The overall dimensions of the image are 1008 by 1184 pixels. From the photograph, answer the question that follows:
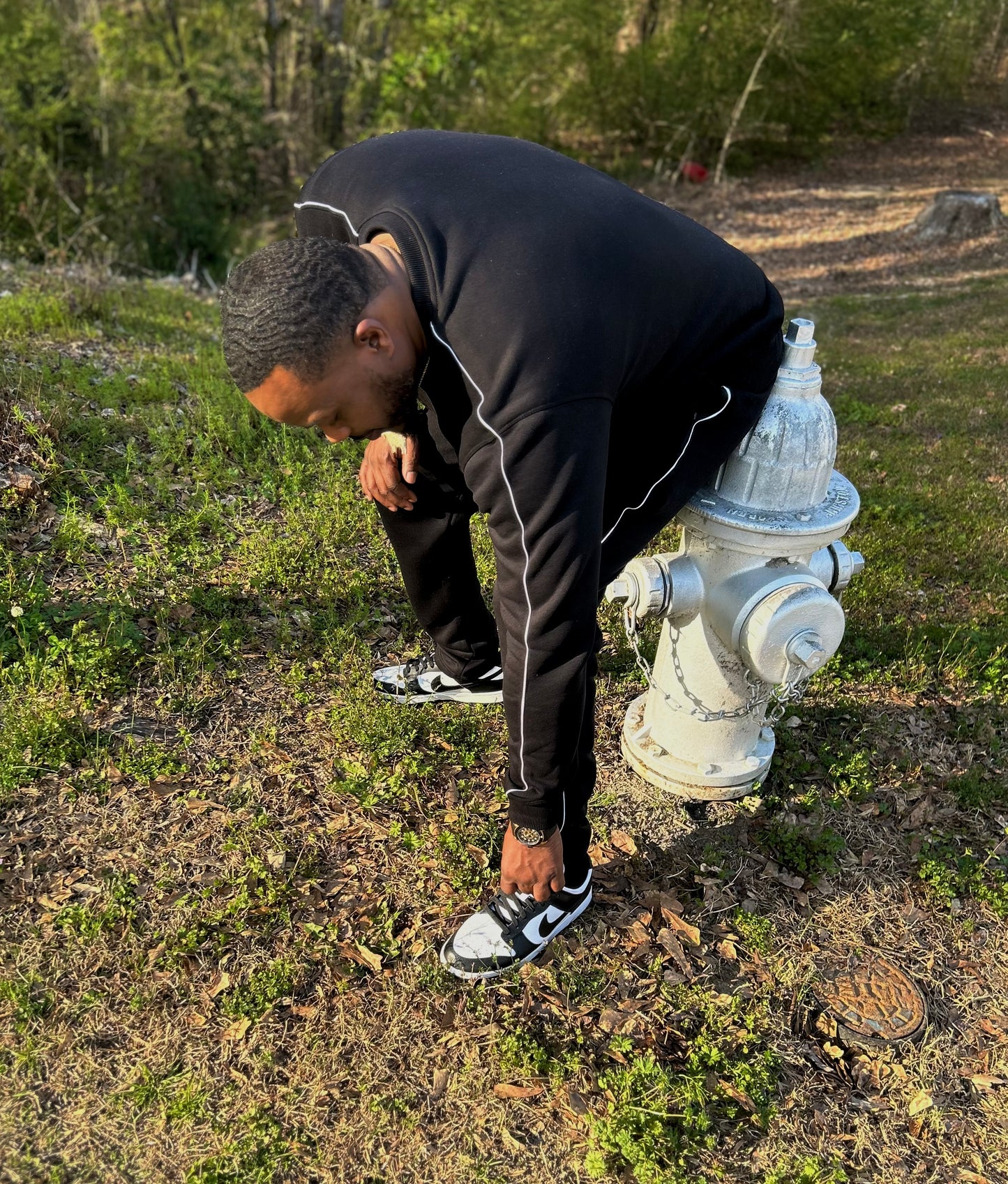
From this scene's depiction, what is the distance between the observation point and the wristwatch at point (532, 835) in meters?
2.24

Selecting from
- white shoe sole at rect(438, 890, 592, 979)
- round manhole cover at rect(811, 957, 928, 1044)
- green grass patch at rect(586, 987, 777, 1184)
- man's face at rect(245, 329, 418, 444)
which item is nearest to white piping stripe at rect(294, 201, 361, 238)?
man's face at rect(245, 329, 418, 444)

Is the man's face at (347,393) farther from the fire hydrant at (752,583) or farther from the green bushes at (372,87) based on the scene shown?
the green bushes at (372,87)

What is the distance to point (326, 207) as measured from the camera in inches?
98.6

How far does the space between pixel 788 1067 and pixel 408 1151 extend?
1.05 m

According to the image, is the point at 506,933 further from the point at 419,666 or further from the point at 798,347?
the point at 798,347

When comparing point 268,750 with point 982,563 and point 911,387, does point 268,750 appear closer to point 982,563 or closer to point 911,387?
point 982,563

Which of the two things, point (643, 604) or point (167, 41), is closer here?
point (643, 604)

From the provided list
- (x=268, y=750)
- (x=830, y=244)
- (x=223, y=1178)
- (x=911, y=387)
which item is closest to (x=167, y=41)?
(x=830, y=244)

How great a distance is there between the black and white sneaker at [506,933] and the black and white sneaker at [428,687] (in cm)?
85

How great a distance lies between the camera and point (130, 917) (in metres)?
2.74

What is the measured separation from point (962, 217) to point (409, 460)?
35.7 feet

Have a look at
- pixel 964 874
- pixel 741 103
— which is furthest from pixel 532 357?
pixel 741 103

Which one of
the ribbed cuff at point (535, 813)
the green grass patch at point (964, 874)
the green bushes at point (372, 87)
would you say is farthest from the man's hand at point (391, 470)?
the green bushes at point (372, 87)

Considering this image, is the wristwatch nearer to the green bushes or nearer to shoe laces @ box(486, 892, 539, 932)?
shoe laces @ box(486, 892, 539, 932)
